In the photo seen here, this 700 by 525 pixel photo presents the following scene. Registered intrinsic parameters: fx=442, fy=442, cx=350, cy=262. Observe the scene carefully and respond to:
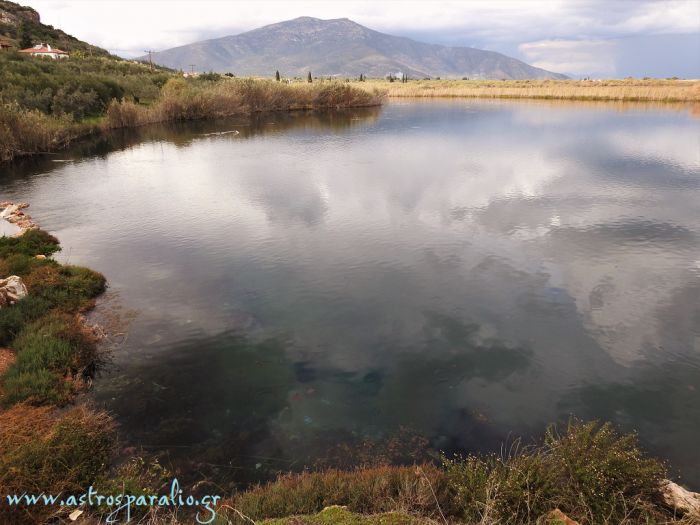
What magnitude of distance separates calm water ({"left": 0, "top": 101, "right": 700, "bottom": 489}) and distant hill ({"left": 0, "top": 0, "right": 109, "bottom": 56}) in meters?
77.4

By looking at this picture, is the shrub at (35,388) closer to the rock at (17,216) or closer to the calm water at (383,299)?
the calm water at (383,299)

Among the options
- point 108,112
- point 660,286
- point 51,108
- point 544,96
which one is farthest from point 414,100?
point 660,286

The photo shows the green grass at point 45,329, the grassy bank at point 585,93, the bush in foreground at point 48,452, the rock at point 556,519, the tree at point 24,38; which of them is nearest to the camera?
the rock at point 556,519

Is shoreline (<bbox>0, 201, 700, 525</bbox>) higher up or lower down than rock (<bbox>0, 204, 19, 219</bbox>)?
lower down

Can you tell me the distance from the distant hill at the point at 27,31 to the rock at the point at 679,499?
104 metres

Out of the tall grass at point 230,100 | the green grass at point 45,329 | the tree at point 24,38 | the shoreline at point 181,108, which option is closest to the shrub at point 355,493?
the green grass at point 45,329

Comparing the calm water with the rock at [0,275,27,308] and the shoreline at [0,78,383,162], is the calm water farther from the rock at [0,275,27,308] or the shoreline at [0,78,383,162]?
the shoreline at [0,78,383,162]

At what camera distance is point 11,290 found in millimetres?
12117

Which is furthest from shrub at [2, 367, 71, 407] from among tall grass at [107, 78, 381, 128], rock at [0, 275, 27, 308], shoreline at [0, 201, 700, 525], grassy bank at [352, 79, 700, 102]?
grassy bank at [352, 79, 700, 102]

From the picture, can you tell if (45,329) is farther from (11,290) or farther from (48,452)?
(48,452)

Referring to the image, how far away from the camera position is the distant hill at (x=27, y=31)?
84500 millimetres

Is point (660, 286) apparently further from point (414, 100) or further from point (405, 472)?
point (414, 100)

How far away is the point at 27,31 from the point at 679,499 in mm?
114885

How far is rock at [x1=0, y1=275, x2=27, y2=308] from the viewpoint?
1179cm
